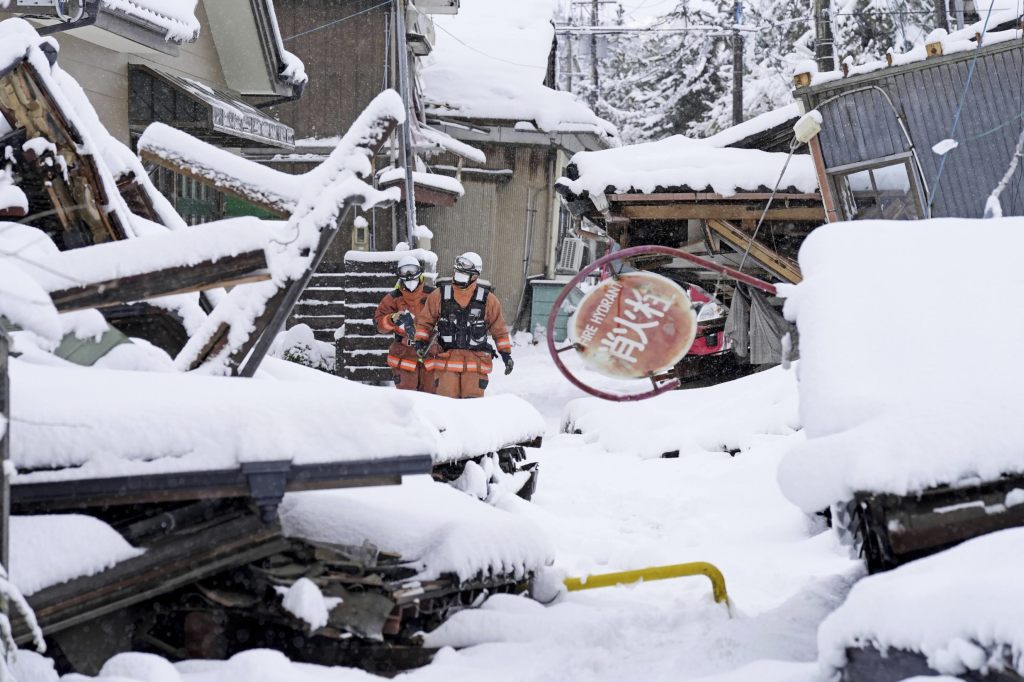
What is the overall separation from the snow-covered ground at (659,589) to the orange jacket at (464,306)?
48.8 inches

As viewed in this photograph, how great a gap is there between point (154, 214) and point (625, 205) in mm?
7177

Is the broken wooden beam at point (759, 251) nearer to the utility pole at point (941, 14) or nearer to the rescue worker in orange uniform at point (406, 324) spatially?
the rescue worker in orange uniform at point (406, 324)

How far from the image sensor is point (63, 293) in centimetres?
372

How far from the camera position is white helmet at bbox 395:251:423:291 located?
11.6 meters

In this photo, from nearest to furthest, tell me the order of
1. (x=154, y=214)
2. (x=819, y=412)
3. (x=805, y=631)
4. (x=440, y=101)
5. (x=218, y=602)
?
(x=819, y=412)
(x=218, y=602)
(x=805, y=631)
(x=154, y=214)
(x=440, y=101)

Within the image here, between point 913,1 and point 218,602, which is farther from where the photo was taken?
point 913,1

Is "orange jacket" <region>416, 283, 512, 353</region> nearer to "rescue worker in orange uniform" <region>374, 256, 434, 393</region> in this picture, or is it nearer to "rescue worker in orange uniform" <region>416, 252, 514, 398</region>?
"rescue worker in orange uniform" <region>416, 252, 514, 398</region>

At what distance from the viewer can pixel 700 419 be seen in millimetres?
11117

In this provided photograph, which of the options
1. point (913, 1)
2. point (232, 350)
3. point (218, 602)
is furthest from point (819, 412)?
point (913, 1)

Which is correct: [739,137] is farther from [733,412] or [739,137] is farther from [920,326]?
[920,326]

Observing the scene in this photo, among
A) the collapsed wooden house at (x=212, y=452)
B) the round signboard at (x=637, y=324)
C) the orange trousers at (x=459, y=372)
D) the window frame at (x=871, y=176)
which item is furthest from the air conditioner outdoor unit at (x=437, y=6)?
the collapsed wooden house at (x=212, y=452)

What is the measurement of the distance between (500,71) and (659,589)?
67.7 feet

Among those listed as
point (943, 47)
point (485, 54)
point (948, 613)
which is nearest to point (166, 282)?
point (948, 613)

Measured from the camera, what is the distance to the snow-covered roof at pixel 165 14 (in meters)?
8.57
